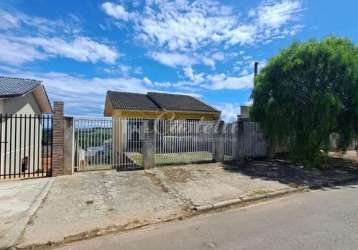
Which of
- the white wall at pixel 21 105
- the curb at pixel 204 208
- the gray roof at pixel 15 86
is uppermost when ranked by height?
the gray roof at pixel 15 86

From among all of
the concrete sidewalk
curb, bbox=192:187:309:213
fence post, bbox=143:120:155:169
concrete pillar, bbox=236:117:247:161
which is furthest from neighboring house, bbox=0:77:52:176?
concrete pillar, bbox=236:117:247:161

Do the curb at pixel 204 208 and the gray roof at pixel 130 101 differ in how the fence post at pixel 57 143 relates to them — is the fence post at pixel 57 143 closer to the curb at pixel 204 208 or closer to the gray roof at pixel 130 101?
the curb at pixel 204 208

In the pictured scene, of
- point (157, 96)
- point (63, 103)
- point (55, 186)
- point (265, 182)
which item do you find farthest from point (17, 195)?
point (157, 96)

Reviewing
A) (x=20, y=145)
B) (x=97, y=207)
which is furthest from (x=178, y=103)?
(x=97, y=207)

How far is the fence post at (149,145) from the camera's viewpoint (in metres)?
12.1

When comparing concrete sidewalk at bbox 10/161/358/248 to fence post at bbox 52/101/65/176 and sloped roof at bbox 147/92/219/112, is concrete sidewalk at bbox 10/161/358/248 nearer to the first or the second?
fence post at bbox 52/101/65/176

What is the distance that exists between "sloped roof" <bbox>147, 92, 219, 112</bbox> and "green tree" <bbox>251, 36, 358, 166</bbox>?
410 inches

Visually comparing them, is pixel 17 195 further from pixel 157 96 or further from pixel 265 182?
pixel 157 96

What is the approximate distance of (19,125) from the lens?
13.9m

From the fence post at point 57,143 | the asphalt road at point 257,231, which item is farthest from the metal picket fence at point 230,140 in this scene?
the fence post at point 57,143

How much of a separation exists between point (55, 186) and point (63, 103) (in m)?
3.08

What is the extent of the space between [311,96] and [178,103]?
13655 mm

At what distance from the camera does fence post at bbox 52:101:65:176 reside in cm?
1072

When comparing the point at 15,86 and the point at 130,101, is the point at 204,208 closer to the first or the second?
the point at 15,86
